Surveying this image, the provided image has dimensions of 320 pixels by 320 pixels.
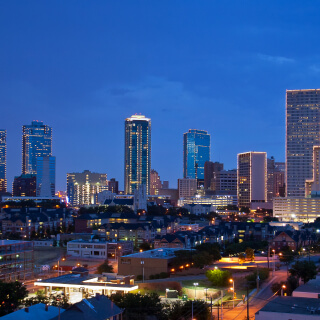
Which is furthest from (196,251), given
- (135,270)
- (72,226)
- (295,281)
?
(72,226)

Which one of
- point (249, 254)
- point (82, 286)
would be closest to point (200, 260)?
point (249, 254)

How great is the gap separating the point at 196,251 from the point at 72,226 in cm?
3101

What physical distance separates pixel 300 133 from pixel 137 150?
237 ft

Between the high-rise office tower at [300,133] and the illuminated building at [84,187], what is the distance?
3240 inches

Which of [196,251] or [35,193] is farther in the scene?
[35,193]

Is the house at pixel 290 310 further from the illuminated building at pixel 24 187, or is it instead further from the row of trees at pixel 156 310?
the illuminated building at pixel 24 187

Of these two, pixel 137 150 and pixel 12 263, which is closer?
pixel 12 263

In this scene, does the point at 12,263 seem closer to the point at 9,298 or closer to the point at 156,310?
the point at 9,298

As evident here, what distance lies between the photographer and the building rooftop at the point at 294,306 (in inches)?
733

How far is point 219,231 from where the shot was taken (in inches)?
2110

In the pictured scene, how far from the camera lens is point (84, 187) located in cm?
17662

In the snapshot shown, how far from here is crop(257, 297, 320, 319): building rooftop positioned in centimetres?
1862

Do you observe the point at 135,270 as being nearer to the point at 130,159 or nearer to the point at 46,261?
the point at 46,261

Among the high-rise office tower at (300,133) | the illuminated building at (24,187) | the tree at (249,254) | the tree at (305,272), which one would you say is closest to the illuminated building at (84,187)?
the illuminated building at (24,187)
